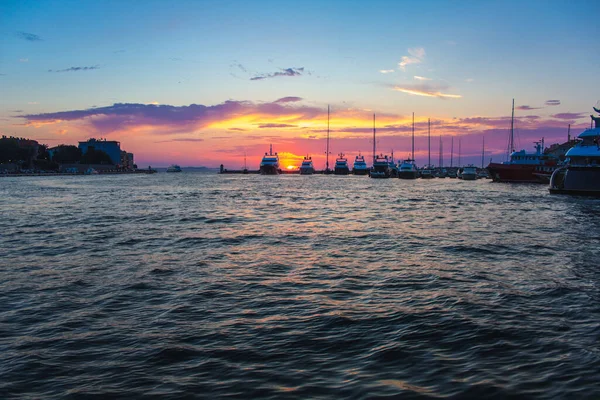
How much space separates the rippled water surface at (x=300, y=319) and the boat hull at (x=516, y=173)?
8158 centimetres

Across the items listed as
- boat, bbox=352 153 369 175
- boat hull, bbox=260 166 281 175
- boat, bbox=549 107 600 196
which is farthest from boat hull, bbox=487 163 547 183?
boat hull, bbox=260 166 281 175

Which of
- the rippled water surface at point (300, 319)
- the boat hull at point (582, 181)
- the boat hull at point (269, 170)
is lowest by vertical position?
the rippled water surface at point (300, 319)

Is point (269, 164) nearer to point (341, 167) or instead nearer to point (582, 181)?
point (341, 167)

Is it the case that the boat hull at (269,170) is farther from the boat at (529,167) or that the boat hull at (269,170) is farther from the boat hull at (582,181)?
the boat hull at (582,181)

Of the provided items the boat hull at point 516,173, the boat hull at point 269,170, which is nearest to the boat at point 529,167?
the boat hull at point 516,173

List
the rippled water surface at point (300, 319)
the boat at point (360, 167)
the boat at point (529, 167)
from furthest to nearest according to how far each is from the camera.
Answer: the boat at point (360, 167), the boat at point (529, 167), the rippled water surface at point (300, 319)

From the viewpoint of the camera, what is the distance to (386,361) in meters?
7.38

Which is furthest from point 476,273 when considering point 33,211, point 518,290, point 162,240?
point 33,211

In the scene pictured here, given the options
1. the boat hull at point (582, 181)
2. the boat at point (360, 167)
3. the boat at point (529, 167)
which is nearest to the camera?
the boat hull at point (582, 181)

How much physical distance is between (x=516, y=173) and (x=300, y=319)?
97359 millimetres

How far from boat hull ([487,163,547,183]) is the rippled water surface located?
8158 centimetres

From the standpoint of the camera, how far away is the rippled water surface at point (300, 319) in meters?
6.66

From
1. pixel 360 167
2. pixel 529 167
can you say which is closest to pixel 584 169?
pixel 529 167

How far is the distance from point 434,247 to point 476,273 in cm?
489
